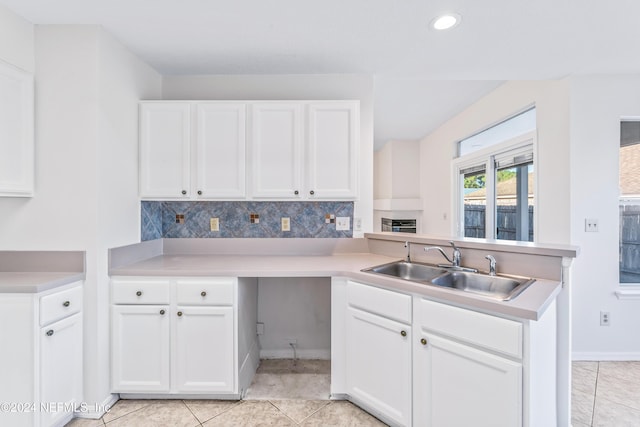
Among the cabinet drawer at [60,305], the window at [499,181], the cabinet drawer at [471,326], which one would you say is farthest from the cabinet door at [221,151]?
the window at [499,181]

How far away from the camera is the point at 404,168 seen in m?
6.25

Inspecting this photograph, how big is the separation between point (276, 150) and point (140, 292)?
1336 mm

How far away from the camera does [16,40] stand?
5.60 ft

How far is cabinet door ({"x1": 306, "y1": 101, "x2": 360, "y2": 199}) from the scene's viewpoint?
223cm

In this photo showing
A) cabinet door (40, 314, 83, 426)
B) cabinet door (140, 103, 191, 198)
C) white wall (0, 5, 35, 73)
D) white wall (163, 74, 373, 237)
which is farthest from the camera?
white wall (163, 74, 373, 237)

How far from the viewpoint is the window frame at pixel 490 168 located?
9.49 ft

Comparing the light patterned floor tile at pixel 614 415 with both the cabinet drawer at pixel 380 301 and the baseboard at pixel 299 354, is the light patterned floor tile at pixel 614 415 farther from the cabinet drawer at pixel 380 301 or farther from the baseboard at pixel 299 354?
the baseboard at pixel 299 354

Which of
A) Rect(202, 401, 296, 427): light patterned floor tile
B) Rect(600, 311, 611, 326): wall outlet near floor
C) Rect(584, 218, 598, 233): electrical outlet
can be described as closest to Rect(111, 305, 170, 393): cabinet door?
Rect(202, 401, 296, 427): light patterned floor tile

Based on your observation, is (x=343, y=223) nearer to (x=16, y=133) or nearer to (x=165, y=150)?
(x=165, y=150)

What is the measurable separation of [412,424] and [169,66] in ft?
9.81

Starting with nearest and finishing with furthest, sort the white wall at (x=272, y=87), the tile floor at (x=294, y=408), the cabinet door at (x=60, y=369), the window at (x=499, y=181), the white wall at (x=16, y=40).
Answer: the cabinet door at (x=60, y=369)
the white wall at (x=16, y=40)
the tile floor at (x=294, y=408)
the white wall at (x=272, y=87)
the window at (x=499, y=181)

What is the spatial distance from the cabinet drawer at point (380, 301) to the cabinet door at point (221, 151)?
43.5 inches

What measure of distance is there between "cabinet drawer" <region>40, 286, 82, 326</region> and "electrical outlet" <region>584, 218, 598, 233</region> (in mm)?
3842

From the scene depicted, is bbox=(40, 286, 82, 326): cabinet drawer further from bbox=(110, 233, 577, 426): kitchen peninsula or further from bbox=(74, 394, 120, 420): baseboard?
bbox=(74, 394, 120, 420): baseboard
